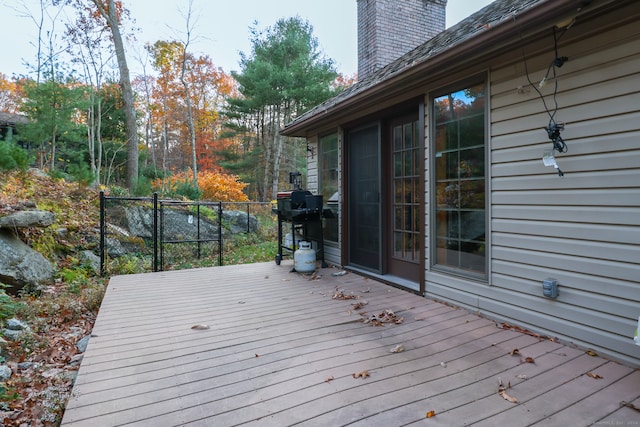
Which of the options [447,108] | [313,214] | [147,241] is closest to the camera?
[447,108]

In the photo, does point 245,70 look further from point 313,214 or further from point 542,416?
point 542,416

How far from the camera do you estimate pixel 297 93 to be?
43.3ft

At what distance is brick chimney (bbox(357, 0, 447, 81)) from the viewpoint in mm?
6059

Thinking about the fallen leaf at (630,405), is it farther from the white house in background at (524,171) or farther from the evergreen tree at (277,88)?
the evergreen tree at (277,88)

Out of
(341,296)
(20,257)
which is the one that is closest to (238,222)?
(20,257)

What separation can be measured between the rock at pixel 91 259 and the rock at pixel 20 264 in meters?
0.61

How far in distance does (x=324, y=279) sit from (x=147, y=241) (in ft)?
13.9

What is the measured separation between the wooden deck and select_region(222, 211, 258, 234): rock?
569cm

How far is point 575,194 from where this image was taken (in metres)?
2.43

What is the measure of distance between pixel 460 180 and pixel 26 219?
5.31 meters

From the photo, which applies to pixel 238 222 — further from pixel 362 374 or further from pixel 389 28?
pixel 362 374

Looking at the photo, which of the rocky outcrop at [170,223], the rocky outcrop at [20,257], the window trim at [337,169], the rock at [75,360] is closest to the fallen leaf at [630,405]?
the rock at [75,360]

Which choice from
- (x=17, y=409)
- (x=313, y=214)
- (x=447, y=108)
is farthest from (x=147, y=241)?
(x=447, y=108)

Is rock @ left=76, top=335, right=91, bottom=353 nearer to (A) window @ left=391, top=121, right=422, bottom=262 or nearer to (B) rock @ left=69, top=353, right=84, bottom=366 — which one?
(B) rock @ left=69, top=353, right=84, bottom=366
